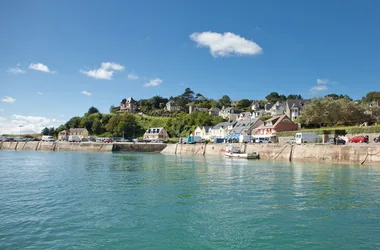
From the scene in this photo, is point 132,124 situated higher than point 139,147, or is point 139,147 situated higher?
point 132,124

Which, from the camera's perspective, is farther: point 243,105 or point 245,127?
point 243,105

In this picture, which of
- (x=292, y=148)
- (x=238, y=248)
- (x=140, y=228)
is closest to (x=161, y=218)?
(x=140, y=228)

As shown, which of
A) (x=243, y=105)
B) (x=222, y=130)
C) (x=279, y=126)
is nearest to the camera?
(x=279, y=126)

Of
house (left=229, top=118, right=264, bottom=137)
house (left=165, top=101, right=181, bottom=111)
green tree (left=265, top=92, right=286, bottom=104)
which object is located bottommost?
house (left=229, top=118, right=264, bottom=137)

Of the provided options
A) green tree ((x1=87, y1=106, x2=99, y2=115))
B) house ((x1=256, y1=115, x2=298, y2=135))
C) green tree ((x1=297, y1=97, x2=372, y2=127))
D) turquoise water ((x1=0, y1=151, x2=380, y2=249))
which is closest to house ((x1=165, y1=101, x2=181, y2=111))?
green tree ((x1=87, y1=106, x2=99, y2=115))

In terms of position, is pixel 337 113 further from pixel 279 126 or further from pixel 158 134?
pixel 158 134

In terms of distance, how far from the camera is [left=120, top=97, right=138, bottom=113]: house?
185250mm

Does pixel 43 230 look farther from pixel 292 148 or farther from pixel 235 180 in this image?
pixel 292 148

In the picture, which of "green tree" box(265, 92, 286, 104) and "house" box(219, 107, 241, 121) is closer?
"house" box(219, 107, 241, 121)

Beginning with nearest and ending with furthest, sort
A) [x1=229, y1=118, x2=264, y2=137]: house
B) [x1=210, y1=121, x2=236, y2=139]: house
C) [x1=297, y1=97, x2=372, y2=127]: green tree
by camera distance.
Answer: [x1=297, y1=97, x2=372, y2=127]: green tree, [x1=229, y1=118, x2=264, y2=137]: house, [x1=210, y1=121, x2=236, y2=139]: house

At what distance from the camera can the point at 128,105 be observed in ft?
618

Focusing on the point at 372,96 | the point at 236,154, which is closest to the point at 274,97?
the point at 372,96

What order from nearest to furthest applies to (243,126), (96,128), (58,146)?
(243,126), (58,146), (96,128)

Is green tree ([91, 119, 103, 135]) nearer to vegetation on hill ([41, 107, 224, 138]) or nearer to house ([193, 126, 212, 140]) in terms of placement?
vegetation on hill ([41, 107, 224, 138])
